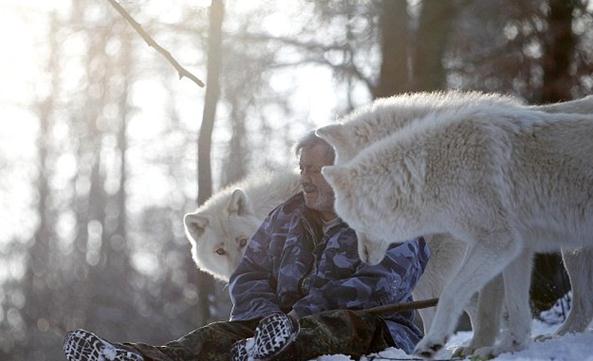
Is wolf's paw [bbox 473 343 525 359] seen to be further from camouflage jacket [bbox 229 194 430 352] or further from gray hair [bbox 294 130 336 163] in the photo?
gray hair [bbox 294 130 336 163]

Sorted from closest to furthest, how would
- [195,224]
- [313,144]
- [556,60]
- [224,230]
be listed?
[313,144] < [224,230] < [195,224] < [556,60]

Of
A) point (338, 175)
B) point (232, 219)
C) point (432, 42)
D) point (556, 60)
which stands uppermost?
point (432, 42)

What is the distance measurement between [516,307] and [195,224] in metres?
4.28

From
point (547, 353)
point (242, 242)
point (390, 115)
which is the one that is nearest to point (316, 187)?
point (390, 115)

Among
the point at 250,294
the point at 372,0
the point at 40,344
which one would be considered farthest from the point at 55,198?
the point at 250,294

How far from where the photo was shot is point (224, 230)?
875 centimetres

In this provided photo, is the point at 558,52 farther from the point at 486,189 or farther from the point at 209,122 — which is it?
the point at 486,189

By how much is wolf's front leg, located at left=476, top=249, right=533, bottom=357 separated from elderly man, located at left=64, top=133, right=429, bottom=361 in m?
0.59

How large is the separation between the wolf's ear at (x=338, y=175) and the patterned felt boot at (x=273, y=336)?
950mm

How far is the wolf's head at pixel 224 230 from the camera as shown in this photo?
8.66 meters

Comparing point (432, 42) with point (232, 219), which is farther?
point (432, 42)

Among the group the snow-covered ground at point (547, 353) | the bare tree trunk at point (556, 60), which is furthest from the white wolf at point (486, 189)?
the bare tree trunk at point (556, 60)

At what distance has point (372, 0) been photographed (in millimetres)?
14641

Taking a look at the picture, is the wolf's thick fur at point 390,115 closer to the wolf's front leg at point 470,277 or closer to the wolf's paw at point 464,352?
the wolf's front leg at point 470,277
